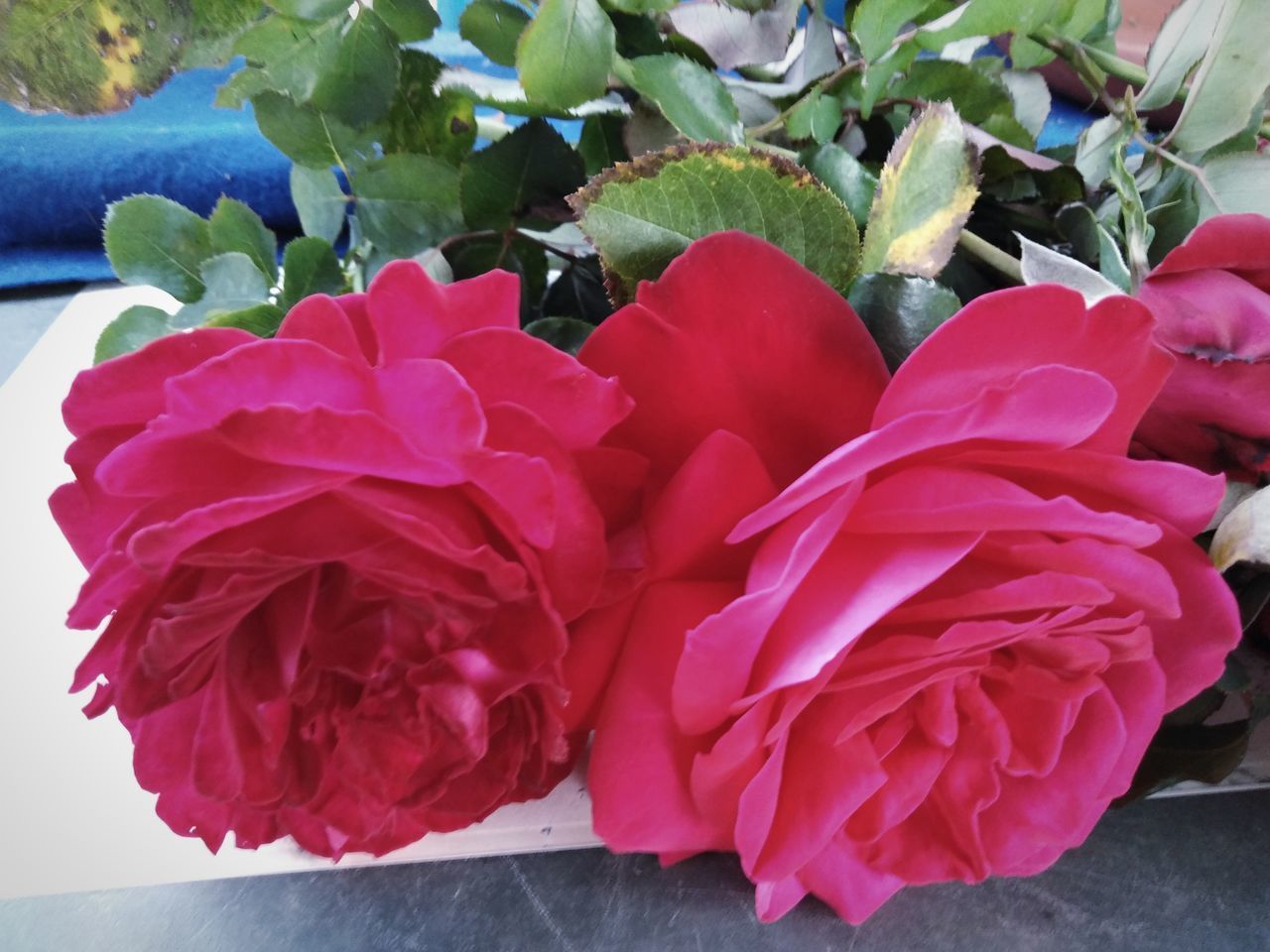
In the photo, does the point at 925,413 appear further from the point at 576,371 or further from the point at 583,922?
the point at 583,922

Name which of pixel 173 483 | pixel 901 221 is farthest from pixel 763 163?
pixel 173 483

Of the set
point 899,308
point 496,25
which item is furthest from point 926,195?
point 496,25

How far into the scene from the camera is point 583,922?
26 centimetres

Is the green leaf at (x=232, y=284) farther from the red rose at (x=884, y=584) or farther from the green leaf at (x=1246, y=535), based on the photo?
the green leaf at (x=1246, y=535)

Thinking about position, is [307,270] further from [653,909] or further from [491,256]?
[653,909]

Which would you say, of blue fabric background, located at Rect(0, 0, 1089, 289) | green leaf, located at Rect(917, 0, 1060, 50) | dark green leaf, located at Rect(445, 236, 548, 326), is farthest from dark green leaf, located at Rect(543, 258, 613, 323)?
blue fabric background, located at Rect(0, 0, 1089, 289)

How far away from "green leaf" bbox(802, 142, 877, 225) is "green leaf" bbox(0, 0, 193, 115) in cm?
16

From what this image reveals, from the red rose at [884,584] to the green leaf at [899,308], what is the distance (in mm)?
20

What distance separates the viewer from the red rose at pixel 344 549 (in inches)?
6.0

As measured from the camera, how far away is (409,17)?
10.0 inches

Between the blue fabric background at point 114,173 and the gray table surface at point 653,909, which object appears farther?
the blue fabric background at point 114,173

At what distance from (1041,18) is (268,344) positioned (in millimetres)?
226

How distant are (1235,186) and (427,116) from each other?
0.73 ft

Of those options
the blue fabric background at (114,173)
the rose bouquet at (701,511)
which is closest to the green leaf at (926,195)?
the rose bouquet at (701,511)
